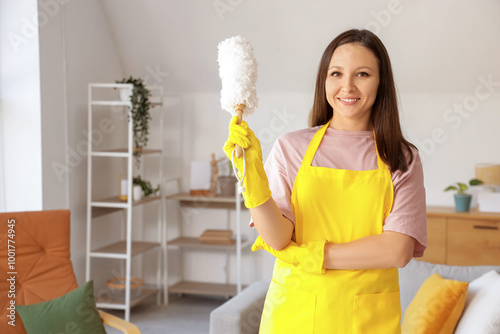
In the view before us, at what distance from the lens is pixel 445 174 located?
440 cm

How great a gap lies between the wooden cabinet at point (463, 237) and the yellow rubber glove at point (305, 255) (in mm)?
2902

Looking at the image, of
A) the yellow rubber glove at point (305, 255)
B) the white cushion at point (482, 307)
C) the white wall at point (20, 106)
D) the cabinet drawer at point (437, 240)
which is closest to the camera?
the yellow rubber glove at point (305, 255)

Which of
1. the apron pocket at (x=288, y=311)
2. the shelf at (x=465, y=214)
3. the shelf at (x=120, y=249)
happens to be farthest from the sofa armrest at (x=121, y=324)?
the shelf at (x=465, y=214)

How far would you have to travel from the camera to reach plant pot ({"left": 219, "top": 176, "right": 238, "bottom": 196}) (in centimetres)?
461

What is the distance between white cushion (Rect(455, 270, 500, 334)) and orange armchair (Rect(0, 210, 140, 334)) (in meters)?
1.42

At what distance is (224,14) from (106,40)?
1.04 m

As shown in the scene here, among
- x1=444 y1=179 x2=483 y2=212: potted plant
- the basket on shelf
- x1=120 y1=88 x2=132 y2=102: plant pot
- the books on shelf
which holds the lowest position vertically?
the basket on shelf

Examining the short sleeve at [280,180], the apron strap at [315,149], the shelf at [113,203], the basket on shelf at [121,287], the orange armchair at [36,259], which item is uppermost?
the apron strap at [315,149]

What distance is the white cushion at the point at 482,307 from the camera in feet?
6.91

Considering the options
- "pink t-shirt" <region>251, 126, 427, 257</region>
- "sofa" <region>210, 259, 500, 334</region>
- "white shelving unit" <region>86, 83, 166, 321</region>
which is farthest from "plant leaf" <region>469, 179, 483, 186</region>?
"pink t-shirt" <region>251, 126, 427, 257</region>

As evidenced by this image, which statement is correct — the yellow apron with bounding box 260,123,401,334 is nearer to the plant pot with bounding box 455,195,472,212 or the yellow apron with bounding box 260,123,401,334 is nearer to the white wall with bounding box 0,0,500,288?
the white wall with bounding box 0,0,500,288

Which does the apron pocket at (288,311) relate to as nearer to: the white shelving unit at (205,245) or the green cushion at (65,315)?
the green cushion at (65,315)

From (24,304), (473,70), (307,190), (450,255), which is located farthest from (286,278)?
(473,70)

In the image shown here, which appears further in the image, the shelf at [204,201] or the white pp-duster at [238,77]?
the shelf at [204,201]
